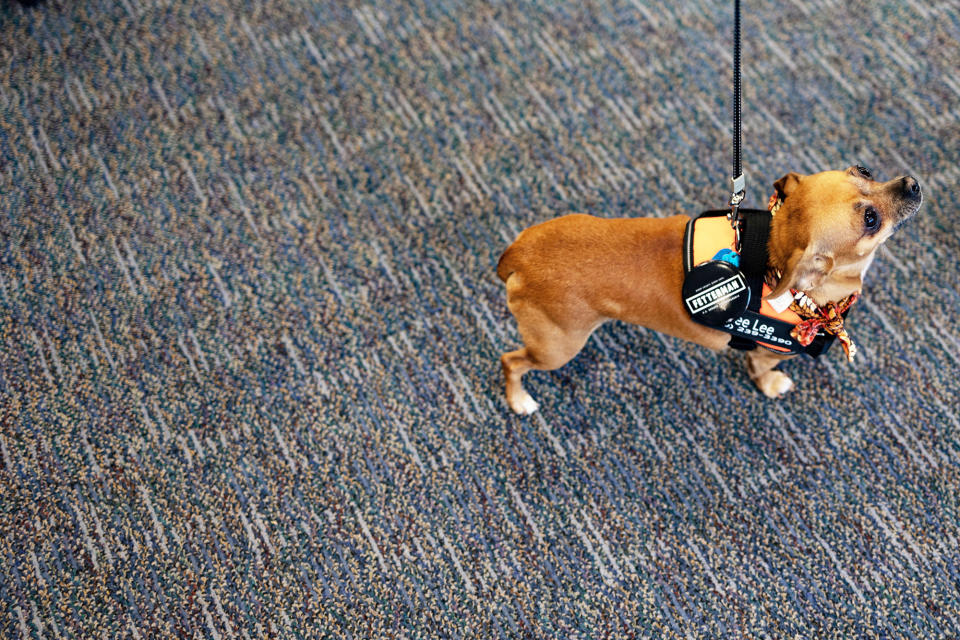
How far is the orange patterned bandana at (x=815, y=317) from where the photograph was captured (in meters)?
1.66

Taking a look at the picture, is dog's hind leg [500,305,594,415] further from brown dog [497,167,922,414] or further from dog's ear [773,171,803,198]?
dog's ear [773,171,803,198]

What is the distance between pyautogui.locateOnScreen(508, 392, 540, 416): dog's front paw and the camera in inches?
86.8

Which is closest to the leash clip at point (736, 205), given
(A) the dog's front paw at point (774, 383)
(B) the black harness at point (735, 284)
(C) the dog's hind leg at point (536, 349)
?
(B) the black harness at point (735, 284)

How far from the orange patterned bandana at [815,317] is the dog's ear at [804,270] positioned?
122mm

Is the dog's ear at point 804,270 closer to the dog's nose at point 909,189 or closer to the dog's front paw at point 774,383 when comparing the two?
the dog's nose at point 909,189

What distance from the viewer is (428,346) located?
2.34 m

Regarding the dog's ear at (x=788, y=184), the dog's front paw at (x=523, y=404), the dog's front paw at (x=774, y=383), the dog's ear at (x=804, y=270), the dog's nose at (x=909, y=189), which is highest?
the dog's nose at (x=909, y=189)

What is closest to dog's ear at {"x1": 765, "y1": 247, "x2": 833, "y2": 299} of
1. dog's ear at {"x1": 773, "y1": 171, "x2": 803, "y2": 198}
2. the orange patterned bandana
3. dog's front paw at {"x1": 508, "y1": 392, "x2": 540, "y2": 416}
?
the orange patterned bandana

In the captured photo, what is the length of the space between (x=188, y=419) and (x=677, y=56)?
2.45 m

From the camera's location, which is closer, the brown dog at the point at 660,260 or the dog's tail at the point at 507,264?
the brown dog at the point at 660,260

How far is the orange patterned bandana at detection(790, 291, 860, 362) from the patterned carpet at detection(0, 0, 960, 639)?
57cm

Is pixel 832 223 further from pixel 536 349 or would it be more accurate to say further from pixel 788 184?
pixel 536 349

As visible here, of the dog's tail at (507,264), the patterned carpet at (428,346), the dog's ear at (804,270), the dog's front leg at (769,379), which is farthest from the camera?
the dog's front leg at (769,379)

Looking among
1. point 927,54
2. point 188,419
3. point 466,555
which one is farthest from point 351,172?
point 927,54
